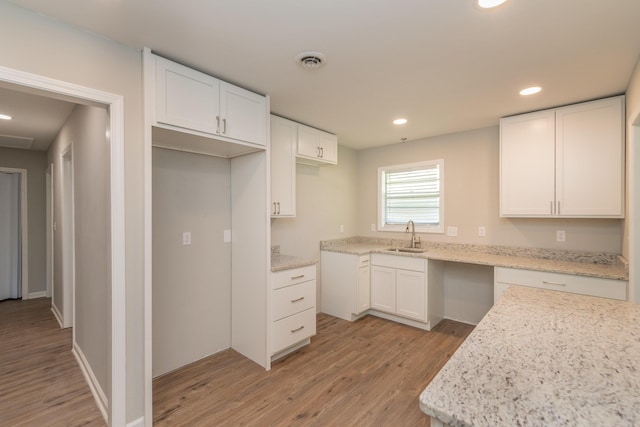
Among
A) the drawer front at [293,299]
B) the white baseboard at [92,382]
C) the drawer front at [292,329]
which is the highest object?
A: the drawer front at [293,299]

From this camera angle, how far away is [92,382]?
2.36m

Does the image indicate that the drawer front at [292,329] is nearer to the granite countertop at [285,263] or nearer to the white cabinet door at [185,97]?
the granite countertop at [285,263]

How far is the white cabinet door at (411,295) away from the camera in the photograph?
3373mm

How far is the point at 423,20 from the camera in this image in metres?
1.55

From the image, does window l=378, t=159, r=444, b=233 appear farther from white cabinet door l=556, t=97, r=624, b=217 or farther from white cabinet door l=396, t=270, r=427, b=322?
white cabinet door l=556, t=97, r=624, b=217

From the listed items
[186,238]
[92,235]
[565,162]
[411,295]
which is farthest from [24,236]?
[565,162]

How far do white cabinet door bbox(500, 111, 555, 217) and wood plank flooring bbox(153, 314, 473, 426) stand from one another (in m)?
1.59

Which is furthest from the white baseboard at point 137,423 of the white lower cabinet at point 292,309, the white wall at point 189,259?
the white lower cabinet at point 292,309

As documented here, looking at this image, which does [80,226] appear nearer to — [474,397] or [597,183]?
[474,397]

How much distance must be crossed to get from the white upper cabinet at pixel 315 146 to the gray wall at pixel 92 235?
181cm

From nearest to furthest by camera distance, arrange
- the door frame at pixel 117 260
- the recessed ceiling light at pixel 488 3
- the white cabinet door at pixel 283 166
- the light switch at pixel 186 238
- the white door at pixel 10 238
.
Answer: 1. the recessed ceiling light at pixel 488 3
2. the door frame at pixel 117 260
3. the light switch at pixel 186 238
4. the white cabinet door at pixel 283 166
5. the white door at pixel 10 238

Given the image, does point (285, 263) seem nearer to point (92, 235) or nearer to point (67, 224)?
point (92, 235)

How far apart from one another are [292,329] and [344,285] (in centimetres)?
112

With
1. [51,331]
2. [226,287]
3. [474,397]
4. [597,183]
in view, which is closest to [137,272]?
[226,287]
